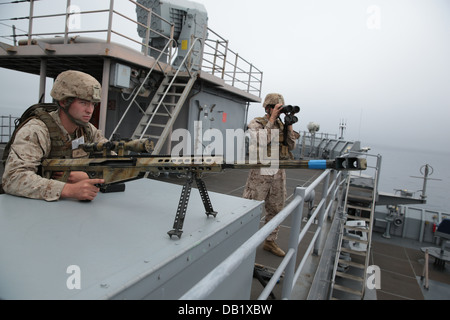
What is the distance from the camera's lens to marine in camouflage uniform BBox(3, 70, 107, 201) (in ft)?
6.44

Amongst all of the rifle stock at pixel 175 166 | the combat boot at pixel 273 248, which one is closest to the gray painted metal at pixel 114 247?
the rifle stock at pixel 175 166

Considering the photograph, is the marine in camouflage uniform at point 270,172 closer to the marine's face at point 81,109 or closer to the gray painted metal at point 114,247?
the gray painted metal at point 114,247

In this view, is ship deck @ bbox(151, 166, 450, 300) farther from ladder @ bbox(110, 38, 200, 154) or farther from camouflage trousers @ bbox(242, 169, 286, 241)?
ladder @ bbox(110, 38, 200, 154)

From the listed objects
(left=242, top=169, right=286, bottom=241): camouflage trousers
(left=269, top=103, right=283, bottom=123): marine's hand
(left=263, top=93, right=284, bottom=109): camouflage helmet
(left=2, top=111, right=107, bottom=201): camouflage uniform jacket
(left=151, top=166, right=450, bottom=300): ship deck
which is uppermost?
(left=263, top=93, right=284, bottom=109): camouflage helmet

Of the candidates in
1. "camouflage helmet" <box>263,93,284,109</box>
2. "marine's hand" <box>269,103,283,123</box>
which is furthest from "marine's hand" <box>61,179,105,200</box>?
"camouflage helmet" <box>263,93,284,109</box>

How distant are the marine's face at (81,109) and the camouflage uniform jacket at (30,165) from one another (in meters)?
0.23

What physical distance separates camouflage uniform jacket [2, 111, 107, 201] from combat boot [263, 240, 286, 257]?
2.75 m

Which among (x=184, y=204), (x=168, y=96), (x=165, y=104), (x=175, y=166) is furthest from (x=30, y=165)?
(x=168, y=96)

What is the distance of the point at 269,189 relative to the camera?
3928 mm

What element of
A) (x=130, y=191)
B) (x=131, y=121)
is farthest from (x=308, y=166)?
(x=131, y=121)

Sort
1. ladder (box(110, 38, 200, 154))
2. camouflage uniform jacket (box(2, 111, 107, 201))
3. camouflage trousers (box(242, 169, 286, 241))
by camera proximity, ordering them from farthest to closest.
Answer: ladder (box(110, 38, 200, 154))
camouflage trousers (box(242, 169, 286, 241))
camouflage uniform jacket (box(2, 111, 107, 201))

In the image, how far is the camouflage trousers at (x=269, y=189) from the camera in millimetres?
3834

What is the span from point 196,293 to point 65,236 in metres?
0.98
